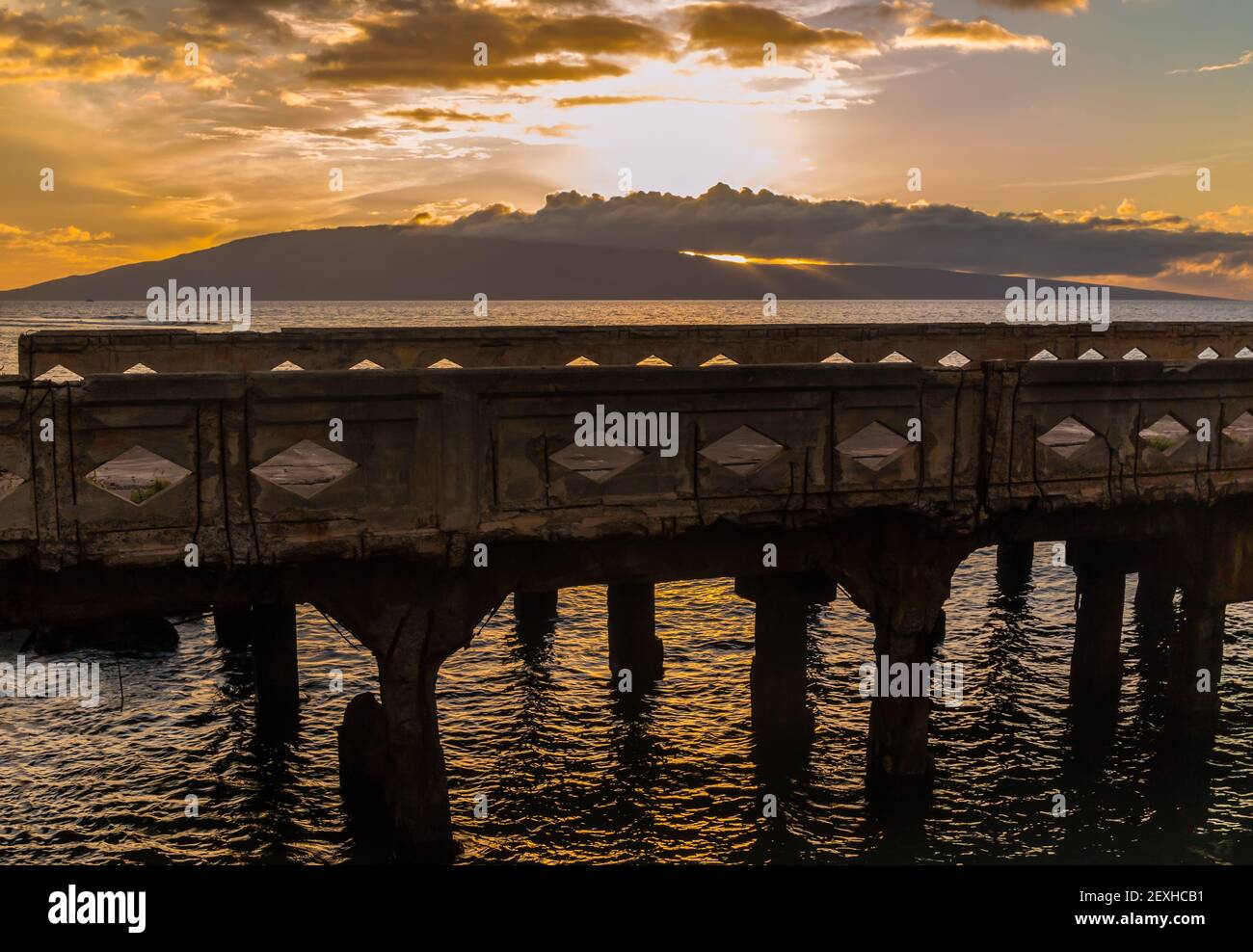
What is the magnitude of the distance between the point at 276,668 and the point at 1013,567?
58.0 feet

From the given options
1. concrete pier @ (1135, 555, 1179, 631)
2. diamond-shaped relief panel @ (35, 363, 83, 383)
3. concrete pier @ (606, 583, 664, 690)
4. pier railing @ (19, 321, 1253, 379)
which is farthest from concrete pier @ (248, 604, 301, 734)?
concrete pier @ (1135, 555, 1179, 631)

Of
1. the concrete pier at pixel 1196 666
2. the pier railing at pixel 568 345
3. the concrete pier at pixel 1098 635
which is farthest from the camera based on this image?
the pier railing at pixel 568 345

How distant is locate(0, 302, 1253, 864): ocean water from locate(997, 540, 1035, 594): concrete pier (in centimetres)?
423

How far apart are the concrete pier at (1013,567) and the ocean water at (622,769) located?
4.23 metres

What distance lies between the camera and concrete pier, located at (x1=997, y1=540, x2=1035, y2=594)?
25.3 meters

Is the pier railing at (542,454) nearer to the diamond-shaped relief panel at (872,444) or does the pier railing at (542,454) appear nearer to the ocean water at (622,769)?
the diamond-shaped relief panel at (872,444)

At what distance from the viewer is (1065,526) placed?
1300 cm

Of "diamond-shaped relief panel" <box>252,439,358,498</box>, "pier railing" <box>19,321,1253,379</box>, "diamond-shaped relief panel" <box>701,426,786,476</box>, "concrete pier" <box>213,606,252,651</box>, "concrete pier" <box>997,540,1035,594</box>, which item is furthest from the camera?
"concrete pier" <box>997,540,1035,594</box>

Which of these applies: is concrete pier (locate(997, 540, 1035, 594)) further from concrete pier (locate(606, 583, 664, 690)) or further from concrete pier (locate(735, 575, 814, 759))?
concrete pier (locate(735, 575, 814, 759))

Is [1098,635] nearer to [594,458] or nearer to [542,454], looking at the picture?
[594,458]

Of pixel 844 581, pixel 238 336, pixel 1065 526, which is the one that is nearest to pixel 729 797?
pixel 844 581

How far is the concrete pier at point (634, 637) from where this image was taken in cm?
1794

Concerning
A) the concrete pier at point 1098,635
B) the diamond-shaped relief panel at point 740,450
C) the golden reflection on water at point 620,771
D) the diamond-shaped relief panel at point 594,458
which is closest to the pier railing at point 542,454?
the diamond-shaped relief panel at point 594,458

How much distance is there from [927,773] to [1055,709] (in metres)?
5.97
